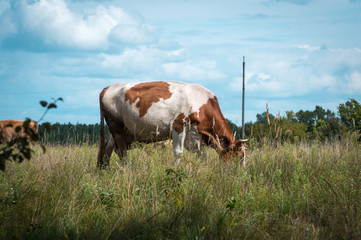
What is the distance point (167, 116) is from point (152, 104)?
41 centimetres

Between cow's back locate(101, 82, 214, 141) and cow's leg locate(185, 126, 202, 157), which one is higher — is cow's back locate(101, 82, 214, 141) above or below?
above

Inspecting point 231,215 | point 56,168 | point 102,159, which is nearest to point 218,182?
point 231,215

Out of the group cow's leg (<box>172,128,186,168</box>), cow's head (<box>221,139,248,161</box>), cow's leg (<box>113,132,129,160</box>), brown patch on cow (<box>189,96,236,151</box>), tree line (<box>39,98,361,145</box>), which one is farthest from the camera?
tree line (<box>39,98,361,145</box>)

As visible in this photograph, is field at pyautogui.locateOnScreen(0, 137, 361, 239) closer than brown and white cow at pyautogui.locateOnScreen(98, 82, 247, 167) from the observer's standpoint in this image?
Yes

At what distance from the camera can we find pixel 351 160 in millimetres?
8555

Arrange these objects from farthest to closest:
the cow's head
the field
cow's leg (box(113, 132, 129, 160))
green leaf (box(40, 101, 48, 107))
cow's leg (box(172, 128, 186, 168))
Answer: cow's leg (box(113, 132, 129, 160)) → the cow's head → cow's leg (box(172, 128, 186, 168)) → the field → green leaf (box(40, 101, 48, 107))

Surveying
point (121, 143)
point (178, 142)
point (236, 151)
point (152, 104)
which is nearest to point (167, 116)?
point (152, 104)

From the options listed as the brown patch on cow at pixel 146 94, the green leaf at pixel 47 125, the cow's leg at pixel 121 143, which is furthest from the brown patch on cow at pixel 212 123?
the green leaf at pixel 47 125

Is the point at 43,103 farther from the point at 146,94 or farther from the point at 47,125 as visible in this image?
the point at 146,94

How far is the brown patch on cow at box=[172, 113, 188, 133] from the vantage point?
25.0 ft

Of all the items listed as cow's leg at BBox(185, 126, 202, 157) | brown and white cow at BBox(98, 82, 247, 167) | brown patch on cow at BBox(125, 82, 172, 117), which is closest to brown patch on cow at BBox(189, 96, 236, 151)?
brown and white cow at BBox(98, 82, 247, 167)

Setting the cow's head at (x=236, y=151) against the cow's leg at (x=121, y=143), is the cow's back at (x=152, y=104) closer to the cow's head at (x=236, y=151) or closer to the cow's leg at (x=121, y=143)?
the cow's leg at (x=121, y=143)

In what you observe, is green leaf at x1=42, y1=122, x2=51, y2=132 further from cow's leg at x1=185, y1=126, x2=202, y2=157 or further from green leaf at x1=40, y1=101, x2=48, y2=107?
cow's leg at x1=185, y1=126, x2=202, y2=157

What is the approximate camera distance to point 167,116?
7684 millimetres
